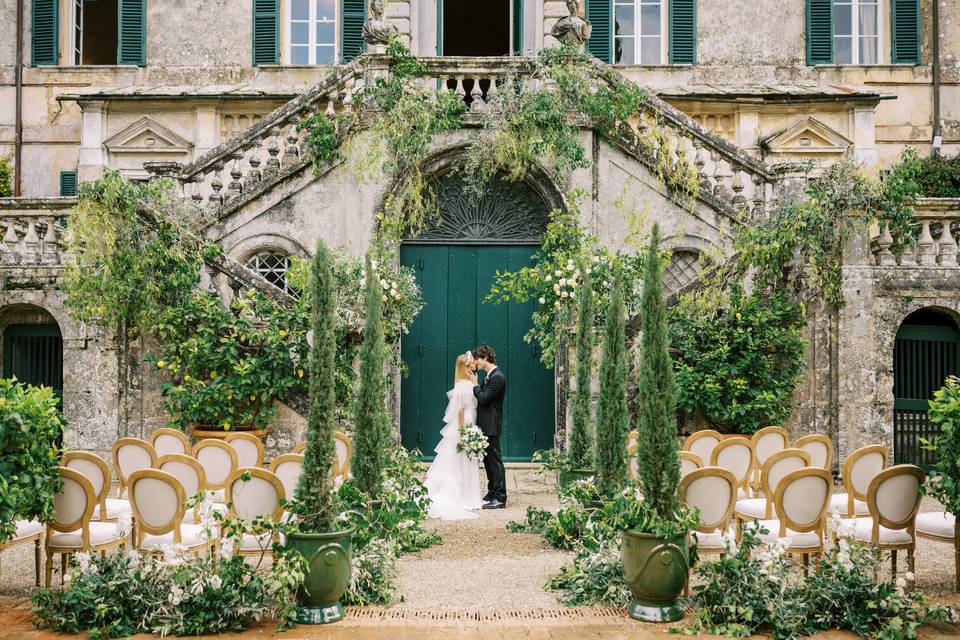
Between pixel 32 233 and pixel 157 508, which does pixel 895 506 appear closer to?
pixel 157 508

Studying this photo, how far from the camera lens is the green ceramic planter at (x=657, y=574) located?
19.9 feet

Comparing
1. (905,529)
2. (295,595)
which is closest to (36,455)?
(295,595)

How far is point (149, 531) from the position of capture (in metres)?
6.56

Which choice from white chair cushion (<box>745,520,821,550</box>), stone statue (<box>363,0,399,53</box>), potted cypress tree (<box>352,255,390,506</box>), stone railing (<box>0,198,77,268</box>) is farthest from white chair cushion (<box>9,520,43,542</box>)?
stone statue (<box>363,0,399,53</box>)

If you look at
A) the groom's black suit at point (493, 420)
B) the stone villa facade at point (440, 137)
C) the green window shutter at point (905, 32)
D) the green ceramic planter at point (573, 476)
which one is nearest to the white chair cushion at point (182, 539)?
the green ceramic planter at point (573, 476)

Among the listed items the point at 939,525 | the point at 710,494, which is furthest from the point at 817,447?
the point at 710,494

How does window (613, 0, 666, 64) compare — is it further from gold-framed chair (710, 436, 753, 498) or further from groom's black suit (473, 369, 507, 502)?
gold-framed chair (710, 436, 753, 498)

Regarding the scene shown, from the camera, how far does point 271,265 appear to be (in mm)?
13047

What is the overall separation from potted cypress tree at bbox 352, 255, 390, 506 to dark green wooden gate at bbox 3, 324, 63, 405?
6.93m

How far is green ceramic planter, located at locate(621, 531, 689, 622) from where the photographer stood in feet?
19.9

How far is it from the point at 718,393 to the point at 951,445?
179 inches

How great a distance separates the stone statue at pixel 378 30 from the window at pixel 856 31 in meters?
7.74

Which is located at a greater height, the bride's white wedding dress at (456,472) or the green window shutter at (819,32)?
the green window shutter at (819,32)

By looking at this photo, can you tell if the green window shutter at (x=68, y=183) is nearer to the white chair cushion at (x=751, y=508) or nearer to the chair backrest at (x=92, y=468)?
the chair backrest at (x=92, y=468)
